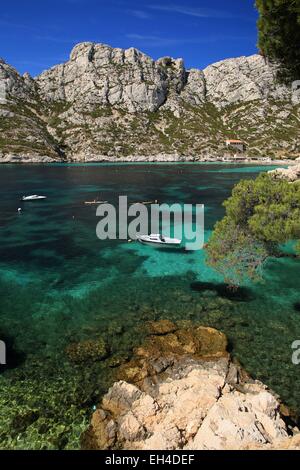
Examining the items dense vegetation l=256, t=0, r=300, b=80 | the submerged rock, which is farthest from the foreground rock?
dense vegetation l=256, t=0, r=300, b=80

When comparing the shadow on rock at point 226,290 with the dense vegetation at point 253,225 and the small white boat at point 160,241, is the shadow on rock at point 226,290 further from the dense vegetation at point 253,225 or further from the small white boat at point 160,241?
the small white boat at point 160,241

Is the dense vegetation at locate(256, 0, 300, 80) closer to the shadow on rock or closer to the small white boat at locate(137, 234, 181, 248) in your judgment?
the shadow on rock

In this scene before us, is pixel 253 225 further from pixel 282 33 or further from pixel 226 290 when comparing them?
pixel 282 33

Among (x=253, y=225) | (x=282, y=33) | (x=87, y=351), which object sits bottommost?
(x=87, y=351)

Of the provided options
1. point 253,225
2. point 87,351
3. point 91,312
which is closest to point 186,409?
point 87,351

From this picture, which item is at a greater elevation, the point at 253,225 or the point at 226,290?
the point at 253,225
